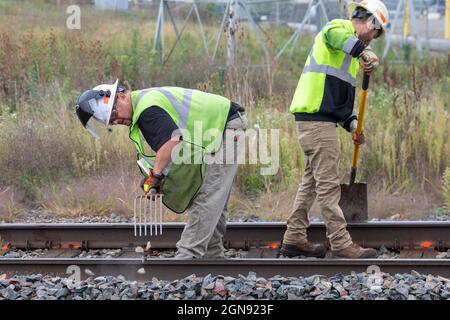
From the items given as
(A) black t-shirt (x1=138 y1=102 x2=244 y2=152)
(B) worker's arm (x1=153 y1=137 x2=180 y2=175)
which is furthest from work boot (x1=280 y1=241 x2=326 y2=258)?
(A) black t-shirt (x1=138 y1=102 x2=244 y2=152)

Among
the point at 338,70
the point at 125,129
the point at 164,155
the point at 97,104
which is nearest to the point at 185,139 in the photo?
the point at 164,155

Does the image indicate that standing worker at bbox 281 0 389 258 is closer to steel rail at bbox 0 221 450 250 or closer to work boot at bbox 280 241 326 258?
work boot at bbox 280 241 326 258

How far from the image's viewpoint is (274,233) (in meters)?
7.81

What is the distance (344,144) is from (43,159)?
3.23 meters

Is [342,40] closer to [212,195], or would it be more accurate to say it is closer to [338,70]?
[338,70]

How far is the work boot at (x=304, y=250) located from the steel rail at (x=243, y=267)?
26.6 inches

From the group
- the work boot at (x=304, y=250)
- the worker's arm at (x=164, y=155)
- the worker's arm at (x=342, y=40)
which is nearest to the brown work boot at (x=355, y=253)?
the work boot at (x=304, y=250)

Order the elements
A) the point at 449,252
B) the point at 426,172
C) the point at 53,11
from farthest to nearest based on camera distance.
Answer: the point at 53,11, the point at 426,172, the point at 449,252

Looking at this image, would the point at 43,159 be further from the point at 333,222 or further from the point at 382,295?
the point at 382,295

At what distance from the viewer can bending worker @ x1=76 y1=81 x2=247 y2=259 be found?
6387mm

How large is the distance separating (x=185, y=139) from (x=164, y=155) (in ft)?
0.81

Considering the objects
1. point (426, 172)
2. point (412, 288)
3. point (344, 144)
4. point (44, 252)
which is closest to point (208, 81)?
point (344, 144)

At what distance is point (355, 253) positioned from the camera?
23.3 ft
